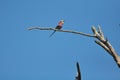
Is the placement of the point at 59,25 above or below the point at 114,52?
above

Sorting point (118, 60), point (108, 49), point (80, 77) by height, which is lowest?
point (80, 77)

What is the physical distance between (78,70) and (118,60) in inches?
123

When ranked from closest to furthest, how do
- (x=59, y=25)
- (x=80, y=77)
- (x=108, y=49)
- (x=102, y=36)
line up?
1. (x=80, y=77)
2. (x=108, y=49)
3. (x=102, y=36)
4. (x=59, y=25)

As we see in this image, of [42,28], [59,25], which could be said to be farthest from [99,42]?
[59,25]

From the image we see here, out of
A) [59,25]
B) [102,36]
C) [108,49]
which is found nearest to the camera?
[108,49]

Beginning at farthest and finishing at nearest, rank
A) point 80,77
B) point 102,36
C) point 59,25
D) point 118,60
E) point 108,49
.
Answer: point 59,25, point 102,36, point 108,49, point 118,60, point 80,77

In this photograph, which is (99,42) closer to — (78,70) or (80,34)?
(80,34)

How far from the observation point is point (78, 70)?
522 centimetres

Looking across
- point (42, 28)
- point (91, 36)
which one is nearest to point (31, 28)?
point (42, 28)

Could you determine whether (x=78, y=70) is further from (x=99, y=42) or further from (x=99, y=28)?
(x=99, y=28)

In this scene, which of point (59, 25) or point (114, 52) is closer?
point (114, 52)

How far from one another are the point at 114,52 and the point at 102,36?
1.09m

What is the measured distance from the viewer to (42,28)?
9.55m

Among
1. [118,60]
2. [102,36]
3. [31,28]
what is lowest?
[118,60]
